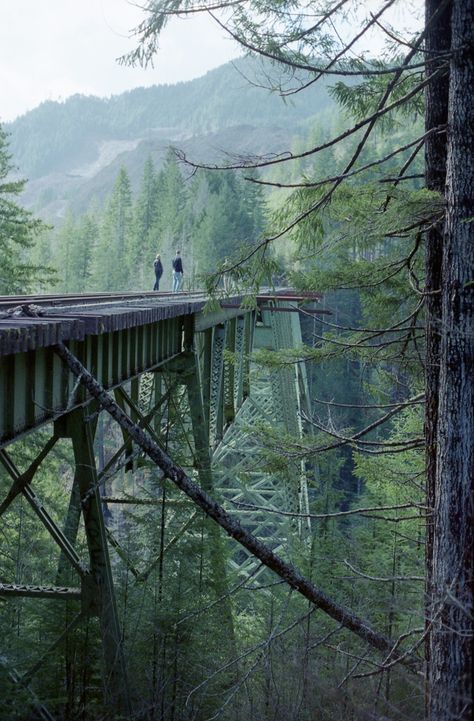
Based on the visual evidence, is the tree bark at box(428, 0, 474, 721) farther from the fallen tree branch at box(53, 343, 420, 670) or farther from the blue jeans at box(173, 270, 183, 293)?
the blue jeans at box(173, 270, 183, 293)

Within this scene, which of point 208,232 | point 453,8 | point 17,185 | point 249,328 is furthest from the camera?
point 208,232

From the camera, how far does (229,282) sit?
5.52 m

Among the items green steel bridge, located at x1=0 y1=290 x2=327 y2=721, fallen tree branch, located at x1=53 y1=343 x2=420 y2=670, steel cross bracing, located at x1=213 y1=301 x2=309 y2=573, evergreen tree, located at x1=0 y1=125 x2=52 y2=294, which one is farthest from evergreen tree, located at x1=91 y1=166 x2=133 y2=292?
fallen tree branch, located at x1=53 y1=343 x2=420 y2=670

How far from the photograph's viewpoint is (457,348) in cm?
434

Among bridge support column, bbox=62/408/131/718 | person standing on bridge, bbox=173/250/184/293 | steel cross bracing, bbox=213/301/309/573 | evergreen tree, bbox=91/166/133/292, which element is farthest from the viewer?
evergreen tree, bbox=91/166/133/292

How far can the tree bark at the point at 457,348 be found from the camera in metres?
4.21

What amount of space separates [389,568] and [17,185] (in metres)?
16.7

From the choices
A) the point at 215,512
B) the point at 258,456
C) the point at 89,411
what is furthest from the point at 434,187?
the point at 258,456

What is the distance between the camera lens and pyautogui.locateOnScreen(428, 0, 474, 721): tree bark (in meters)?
4.21

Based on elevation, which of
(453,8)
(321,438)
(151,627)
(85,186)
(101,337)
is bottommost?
(151,627)

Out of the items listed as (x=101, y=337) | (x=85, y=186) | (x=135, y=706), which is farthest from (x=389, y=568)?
(x=85, y=186)

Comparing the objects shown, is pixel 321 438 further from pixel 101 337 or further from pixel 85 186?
pixel 85 186

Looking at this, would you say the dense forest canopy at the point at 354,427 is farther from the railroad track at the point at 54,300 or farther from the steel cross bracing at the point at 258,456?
the steel cross bracing at the point at 258,456

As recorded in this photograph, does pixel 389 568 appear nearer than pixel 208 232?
Yes
